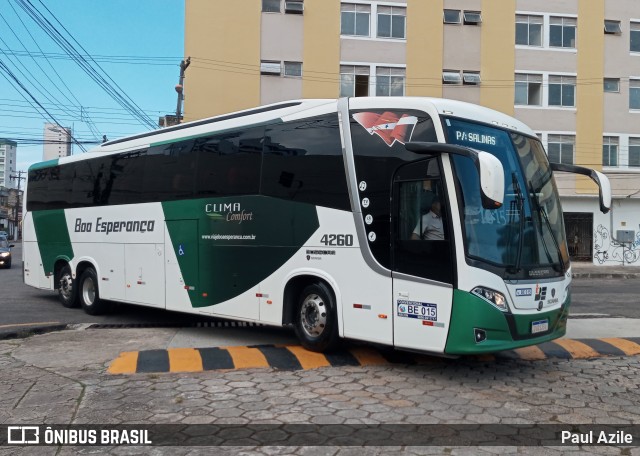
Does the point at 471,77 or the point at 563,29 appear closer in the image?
the point at 471,77

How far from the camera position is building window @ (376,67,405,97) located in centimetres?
2969

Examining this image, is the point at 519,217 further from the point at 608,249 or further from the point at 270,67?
the point at 608,249

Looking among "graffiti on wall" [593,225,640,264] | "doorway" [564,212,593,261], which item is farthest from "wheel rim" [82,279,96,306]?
"graffiti on wall" [593,225,640,264]

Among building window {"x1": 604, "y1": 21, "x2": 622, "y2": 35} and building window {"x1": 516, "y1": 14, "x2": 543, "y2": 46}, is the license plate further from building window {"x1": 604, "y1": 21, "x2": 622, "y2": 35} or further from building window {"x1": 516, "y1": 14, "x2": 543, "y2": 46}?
building window {"x1": 604, "y1": 21, "x2": 622, "y2": 35}

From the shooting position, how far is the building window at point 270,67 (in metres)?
28.8

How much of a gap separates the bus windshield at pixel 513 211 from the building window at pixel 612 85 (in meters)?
27.4

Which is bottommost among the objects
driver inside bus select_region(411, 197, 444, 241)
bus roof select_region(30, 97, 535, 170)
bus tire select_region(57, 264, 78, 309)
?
bus tire select_region(57, 264, 78, 309)

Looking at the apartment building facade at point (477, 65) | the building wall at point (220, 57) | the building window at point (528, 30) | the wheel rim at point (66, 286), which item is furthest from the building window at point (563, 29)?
the wheel rim at point (66, 286)

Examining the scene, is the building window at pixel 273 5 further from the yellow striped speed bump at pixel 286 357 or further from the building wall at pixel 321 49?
the yellow striped speed bump at pixel 286 357

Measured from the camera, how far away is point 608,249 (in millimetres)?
31109

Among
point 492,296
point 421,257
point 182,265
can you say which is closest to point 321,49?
point 182,265

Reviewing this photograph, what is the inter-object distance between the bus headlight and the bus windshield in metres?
0.26

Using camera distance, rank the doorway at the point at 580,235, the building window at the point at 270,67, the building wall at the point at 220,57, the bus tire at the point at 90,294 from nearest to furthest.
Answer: the bus tire at the point at 90,294 < the building wall at the point at 220,57 < the building window at the point at 270,67 < the doorway at the point at 580,235

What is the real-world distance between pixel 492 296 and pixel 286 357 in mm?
2828
